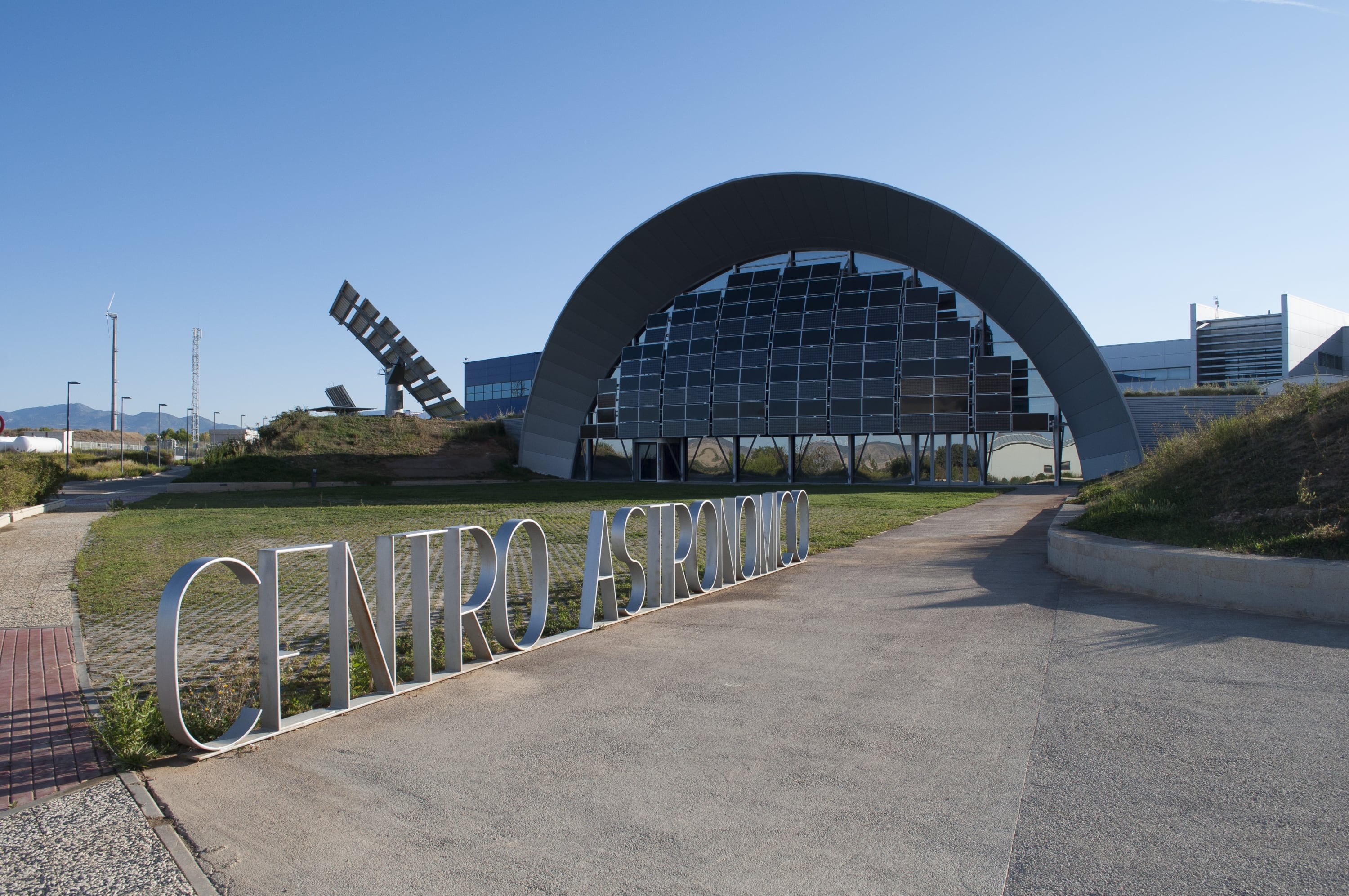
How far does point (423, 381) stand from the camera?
160 feet

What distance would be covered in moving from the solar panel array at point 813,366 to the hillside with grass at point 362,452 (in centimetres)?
724

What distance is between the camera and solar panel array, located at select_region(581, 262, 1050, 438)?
1505 inches

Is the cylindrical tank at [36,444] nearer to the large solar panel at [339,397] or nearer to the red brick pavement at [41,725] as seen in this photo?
the large solar panel at [339,397]

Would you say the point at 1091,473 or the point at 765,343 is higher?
the point at 765,343

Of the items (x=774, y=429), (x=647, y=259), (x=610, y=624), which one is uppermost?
(x=647, y=259)

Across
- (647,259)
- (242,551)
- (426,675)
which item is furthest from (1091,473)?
(426,675)

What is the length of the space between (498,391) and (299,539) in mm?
70422

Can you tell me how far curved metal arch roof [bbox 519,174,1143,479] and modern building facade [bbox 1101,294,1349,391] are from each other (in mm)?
32866

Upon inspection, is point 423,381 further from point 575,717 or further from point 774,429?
point 575,717

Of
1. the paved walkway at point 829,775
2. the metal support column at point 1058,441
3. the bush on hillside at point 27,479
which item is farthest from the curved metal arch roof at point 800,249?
the paved walkway at point 829,775

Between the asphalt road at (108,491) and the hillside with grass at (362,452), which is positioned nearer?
the asphalt road at (108,491)

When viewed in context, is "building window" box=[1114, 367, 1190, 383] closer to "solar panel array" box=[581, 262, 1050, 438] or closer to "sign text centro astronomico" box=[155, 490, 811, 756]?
"solar panel array" box=[581, 262, 1050, 438]

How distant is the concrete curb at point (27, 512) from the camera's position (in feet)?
61.0

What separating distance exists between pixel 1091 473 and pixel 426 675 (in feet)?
118
